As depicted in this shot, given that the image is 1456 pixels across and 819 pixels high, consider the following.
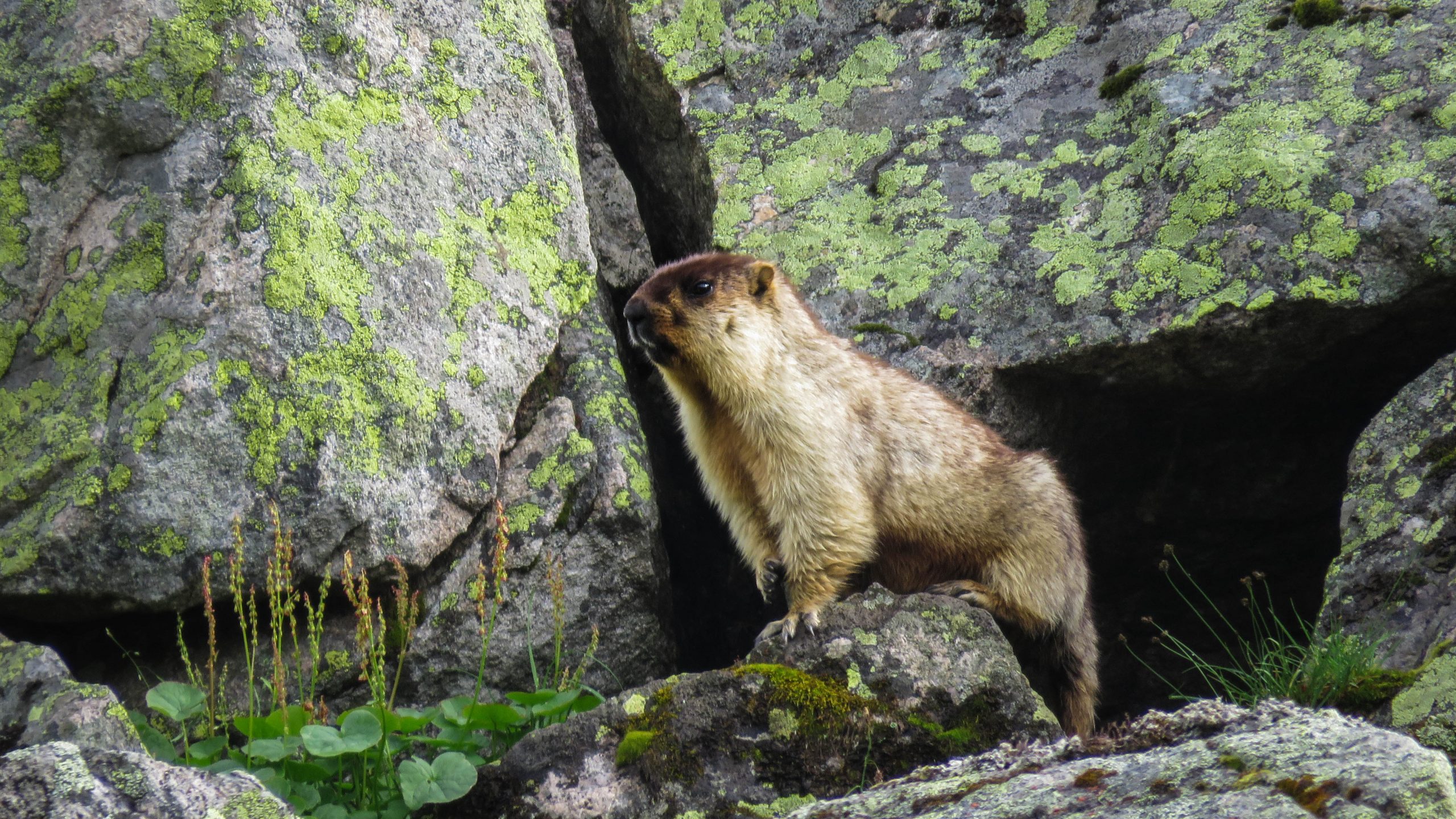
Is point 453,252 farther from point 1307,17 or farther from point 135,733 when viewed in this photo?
point 1307,17

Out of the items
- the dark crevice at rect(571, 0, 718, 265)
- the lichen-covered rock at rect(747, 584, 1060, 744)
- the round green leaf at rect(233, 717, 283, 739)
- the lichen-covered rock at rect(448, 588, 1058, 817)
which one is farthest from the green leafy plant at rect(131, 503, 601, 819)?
the dark crevice at rect(571, 0, 718, 265)

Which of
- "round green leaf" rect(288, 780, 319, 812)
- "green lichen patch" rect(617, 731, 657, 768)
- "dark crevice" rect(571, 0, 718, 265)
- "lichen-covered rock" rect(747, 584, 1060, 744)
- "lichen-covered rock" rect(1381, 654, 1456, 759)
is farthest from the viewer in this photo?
"dark crevice" rect(571, 0, 718, 265)

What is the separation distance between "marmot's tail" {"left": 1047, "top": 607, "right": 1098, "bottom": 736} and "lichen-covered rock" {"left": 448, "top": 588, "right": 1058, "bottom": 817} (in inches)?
60.1

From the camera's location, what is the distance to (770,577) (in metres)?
6.11

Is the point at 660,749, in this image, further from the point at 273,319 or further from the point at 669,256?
the point at 669,256

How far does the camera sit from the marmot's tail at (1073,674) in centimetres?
627

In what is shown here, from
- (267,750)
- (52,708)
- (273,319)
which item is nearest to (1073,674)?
(267,750)

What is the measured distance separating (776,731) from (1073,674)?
2.43 meters

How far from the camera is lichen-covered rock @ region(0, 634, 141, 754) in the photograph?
429 centimetres

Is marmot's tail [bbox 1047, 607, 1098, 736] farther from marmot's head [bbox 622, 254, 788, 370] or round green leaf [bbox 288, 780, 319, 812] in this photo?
round green leaf [bbox 288, 780, 319, 812]

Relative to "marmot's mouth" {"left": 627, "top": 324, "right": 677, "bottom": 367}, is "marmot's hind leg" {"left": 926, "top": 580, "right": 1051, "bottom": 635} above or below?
below

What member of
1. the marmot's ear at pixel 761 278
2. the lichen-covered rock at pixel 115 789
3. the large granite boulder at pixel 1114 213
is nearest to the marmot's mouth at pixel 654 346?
the marmot's ear at pixel 761 278

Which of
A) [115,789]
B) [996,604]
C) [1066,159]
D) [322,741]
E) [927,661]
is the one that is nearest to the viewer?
[115,789]

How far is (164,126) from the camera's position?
5.75 meters
